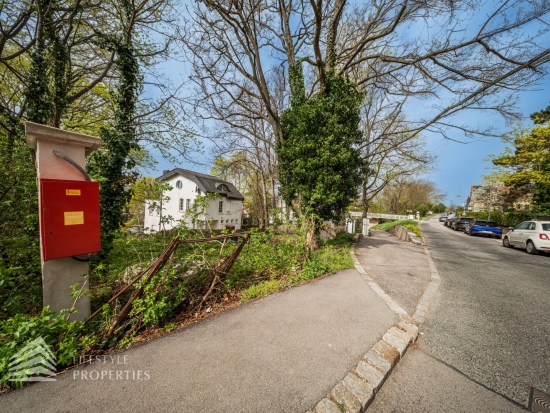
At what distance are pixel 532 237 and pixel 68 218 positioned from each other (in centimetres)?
1645

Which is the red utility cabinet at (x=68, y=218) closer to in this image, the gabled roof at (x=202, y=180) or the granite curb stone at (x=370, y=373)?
the granite curb stone at (x=370, y=373)

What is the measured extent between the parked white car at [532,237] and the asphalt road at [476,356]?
23.9 ft

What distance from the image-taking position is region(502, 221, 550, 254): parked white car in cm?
916

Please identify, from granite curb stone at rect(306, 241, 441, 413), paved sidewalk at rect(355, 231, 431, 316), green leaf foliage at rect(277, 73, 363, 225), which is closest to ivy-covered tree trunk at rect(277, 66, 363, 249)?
green leaf foliage at rect(277, 73, 363, 225)

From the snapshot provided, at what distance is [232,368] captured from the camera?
7.02ft

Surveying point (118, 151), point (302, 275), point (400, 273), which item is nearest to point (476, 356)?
point (302, 275)

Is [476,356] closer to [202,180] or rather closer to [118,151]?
[118,151]

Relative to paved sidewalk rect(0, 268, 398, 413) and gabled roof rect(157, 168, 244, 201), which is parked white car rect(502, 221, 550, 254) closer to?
paved sidewalk rect(0, 268, 398, 413)

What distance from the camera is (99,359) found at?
7.38ft

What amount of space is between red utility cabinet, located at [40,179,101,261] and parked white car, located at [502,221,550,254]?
15954 millimetres

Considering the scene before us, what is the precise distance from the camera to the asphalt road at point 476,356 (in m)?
1.94

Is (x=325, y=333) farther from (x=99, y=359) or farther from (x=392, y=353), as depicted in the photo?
(x=99, y=359)

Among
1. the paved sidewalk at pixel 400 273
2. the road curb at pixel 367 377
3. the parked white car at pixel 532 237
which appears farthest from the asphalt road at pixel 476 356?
the parked white car at pixel 532 237

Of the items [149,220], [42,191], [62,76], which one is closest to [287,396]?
[42,191]
